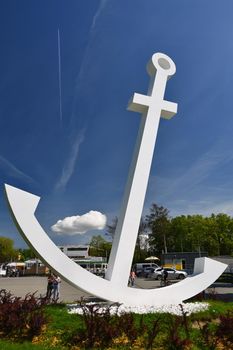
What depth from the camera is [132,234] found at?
846cm

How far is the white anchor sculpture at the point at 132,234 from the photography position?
7.33 meters

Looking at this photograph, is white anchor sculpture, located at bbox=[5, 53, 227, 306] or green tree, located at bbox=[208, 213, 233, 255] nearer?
white anchor sculpture, located at bbox=[5, 53, 227, 306]

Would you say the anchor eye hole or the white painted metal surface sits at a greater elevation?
the anchor eye hole

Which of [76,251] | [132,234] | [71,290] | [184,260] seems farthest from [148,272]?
[76,251]

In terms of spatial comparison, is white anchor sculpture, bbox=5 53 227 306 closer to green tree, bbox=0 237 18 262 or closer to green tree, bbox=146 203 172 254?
green tree, bbox=146 203 172 254

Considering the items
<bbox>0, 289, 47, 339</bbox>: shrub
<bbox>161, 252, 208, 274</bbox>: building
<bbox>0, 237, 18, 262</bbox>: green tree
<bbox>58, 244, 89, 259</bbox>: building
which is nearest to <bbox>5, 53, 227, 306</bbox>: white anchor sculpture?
<bbox>0, 289, 47, 339</bbox>: shrub

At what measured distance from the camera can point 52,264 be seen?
7.43 metres

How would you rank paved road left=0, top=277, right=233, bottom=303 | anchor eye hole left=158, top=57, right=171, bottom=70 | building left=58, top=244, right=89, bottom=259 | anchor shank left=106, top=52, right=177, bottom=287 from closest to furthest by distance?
anchor shank left=106, top=52, right=177, bottom=287
anchor eye hole left=158, top=57, right=171, bottom=70
paved road left=0, top=277, right=233, bottom=303
building left=58, top=244, right=89, bottom=259

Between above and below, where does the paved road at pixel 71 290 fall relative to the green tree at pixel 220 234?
below

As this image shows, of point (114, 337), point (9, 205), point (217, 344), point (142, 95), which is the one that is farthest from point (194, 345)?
point (142, 95)

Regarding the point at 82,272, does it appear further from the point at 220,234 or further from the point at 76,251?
the point at 76,251

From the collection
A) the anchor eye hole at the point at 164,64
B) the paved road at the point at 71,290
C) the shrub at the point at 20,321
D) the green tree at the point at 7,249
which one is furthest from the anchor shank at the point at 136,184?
the green tree at the point at 7,249

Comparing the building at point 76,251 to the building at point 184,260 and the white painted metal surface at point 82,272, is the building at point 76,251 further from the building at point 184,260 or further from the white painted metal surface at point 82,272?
the white painted metal surface at point 82,272

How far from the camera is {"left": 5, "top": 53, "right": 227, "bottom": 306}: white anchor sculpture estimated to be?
7.33 metres
